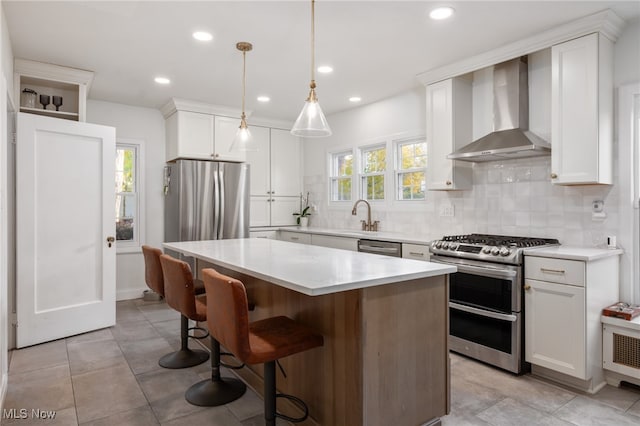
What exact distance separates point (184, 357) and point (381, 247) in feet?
6.84

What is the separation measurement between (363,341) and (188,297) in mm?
1177

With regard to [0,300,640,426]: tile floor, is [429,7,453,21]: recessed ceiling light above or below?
above

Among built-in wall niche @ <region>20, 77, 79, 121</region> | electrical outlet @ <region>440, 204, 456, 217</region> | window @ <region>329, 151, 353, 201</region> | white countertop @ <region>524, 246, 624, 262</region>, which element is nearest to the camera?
white countertop @ <region>524, 246, 624, 262</region>

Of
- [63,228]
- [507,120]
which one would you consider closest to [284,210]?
[63,228]

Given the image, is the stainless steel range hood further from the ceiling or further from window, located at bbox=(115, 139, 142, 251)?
window, located at bbox=(115, 139, 142, 251)

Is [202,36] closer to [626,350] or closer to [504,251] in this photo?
[504,251]

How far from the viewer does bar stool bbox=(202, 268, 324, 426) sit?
63.9 inches

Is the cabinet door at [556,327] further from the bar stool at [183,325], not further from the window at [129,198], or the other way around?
the window at [129,198]

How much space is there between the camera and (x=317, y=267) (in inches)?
78.2

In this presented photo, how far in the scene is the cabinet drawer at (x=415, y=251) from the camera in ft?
11.4

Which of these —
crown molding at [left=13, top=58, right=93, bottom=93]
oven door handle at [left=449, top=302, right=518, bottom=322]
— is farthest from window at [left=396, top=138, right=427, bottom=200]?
crown molding at [left=13, top=58, right=93, bottom=93]

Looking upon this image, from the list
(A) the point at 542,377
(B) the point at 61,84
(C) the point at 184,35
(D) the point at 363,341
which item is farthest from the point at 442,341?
(B) the point at 61,84

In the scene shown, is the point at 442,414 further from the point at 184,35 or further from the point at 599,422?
the point at 184,35

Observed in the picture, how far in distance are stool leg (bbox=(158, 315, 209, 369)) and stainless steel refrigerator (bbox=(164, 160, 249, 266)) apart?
1814 millimetres
